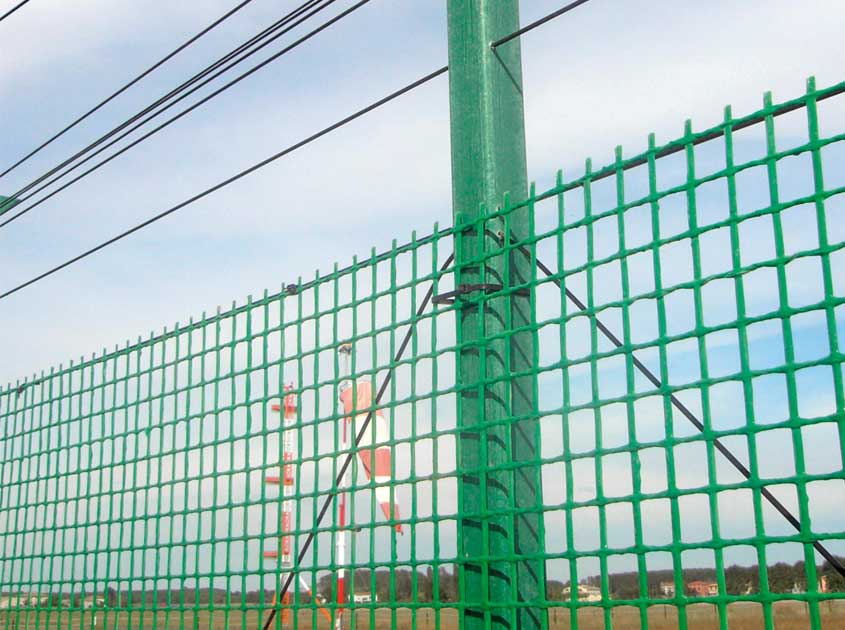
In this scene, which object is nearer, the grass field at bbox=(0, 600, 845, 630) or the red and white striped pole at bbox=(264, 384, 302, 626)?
the grass field at bbox=(0, 600, 845, 630)

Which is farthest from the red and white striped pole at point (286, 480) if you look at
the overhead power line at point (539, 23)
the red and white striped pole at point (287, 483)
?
the overhead power line at point (539, 23)

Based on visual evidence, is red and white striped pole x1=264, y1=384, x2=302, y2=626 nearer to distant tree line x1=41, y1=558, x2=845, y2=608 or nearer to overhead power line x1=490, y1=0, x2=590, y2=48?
distant tree line x1=41, y1=558, x2=845, y2=608

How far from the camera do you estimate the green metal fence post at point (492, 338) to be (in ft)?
11.7

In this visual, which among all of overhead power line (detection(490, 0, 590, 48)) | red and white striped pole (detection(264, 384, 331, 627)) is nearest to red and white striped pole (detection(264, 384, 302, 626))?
red and white striped pole (detection(264, 384, 331, 627))

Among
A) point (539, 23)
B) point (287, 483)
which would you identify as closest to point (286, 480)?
point (287, 483)

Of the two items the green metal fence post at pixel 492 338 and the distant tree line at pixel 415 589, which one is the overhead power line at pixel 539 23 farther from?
the distant tree line at pixel 415 589

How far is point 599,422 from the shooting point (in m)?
3.24

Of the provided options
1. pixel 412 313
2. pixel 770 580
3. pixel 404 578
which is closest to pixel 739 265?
pixel 770 580

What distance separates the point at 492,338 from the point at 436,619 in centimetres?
96

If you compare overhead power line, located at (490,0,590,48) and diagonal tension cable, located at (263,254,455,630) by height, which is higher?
overhead power line, located at (490,0,590,48)

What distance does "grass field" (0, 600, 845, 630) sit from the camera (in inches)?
124

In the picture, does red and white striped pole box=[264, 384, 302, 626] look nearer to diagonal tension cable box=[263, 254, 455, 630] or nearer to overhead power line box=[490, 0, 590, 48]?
diagonal tension cable box=[263, 254, 455, 630]

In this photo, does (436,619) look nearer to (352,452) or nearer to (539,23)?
(352,452)

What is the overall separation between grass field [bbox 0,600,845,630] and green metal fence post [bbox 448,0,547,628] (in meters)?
0.19
